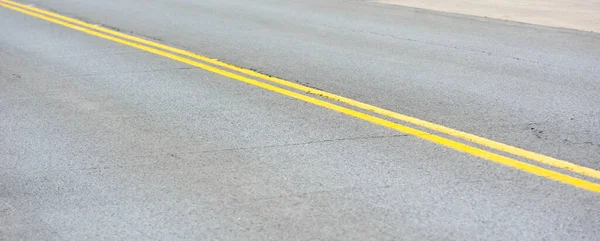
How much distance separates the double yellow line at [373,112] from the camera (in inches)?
249

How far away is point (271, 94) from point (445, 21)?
19.3 feet

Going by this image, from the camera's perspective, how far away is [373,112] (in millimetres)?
8328

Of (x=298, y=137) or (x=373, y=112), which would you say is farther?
(x=373, y=112)

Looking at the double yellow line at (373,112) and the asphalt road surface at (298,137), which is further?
the double yellow line at (373,112)

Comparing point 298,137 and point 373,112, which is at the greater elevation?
point 373,112

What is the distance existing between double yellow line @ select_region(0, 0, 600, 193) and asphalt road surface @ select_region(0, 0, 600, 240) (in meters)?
0.06

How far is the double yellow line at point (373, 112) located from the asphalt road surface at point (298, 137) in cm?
6

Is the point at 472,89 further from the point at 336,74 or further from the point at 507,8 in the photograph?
the point at 507,8

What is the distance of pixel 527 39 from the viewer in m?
12.5

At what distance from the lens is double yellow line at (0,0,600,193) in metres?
6.32

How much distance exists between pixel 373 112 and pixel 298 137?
1068 millimetres

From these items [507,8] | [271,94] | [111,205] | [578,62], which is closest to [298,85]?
[271,94]

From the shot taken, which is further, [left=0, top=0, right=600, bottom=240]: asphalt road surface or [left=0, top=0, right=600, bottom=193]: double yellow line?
[left=0, top=0, right=600, bottom=193]: double yellow line

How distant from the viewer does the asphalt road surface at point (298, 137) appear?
5.55 meters
